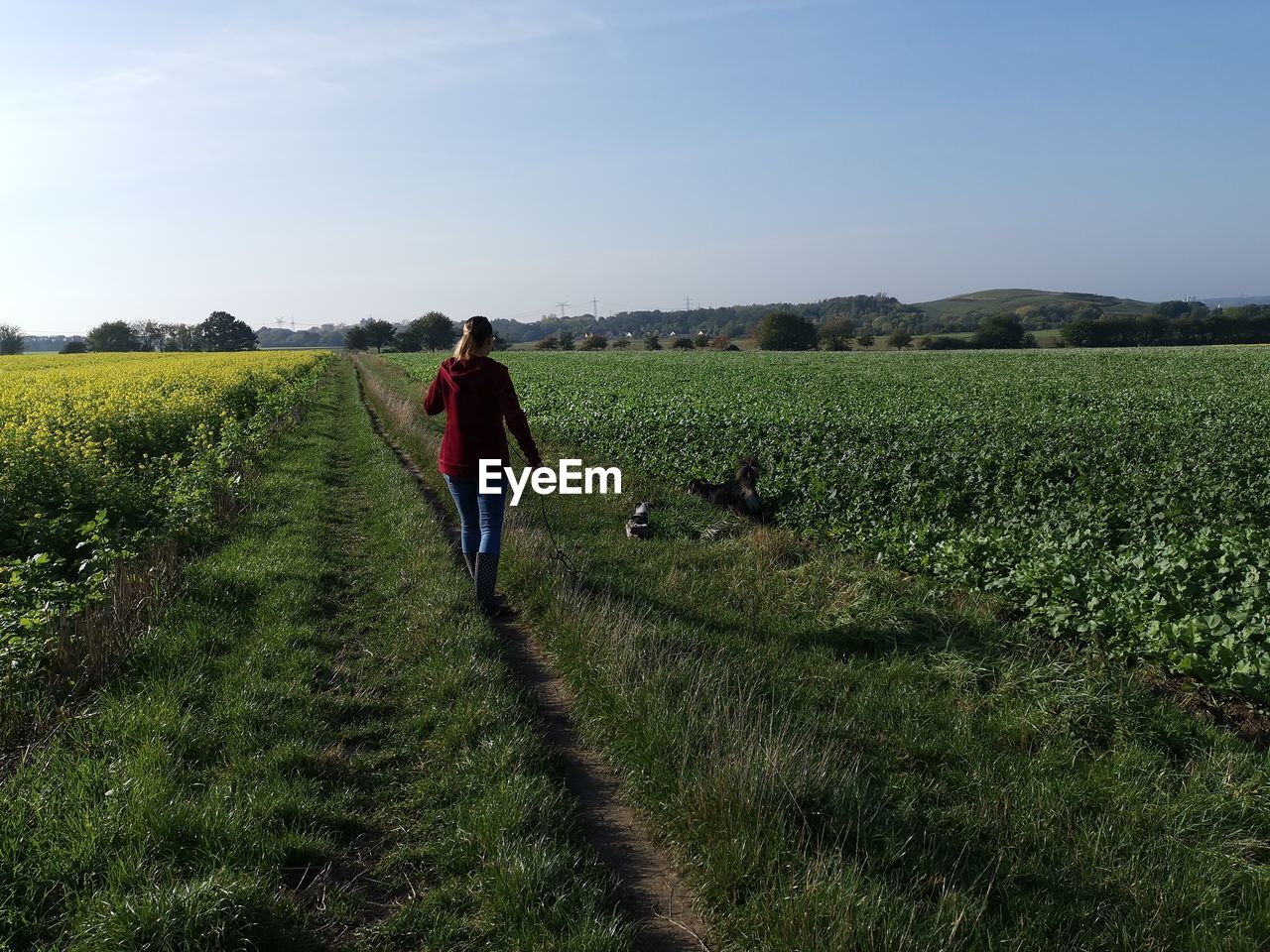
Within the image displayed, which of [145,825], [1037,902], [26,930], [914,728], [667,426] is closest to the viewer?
[26,930]

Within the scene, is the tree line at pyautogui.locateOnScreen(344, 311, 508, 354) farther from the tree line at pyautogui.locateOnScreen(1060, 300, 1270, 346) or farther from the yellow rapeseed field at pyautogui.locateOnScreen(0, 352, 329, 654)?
the yellow rapeseed field at pyautogui.locateOnScreen(0, 352, 329, 654)

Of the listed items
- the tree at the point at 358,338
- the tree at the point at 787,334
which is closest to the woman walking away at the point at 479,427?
the tree at the point at 787,334

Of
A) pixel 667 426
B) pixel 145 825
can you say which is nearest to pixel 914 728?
pixel 145 825

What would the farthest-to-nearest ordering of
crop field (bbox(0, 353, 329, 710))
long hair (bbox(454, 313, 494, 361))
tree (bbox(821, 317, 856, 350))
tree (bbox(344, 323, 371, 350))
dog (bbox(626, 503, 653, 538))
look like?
tree (bbox(344, 323, 371, 350))
tree (bbox(821, 317, 856, 350))
dog (bbox(626, 503, 653, 538))
long hair (bbox(454, 313, 494, 361))
crop field (bbox(0, 353, 329, 710))

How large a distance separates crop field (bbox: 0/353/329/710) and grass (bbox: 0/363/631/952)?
0.90 metres

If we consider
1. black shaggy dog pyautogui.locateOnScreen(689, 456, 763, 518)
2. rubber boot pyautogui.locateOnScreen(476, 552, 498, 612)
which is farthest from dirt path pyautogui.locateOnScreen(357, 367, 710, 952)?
black shaggy dog pyautogui.locateOnScreen(689, 456, 763, 518)

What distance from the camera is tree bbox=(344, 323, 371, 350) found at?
130 meters

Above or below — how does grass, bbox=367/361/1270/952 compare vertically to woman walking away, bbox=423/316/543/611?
below

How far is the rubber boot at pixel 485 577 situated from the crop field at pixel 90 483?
2742 millimetres

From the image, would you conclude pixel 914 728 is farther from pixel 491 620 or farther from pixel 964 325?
pixel 964 325

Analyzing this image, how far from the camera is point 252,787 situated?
12.2ft

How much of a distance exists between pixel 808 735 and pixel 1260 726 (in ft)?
10.5

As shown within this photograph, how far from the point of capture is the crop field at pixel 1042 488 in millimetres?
5590

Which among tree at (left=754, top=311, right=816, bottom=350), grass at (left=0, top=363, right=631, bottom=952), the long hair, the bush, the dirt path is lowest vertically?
the dirt path
